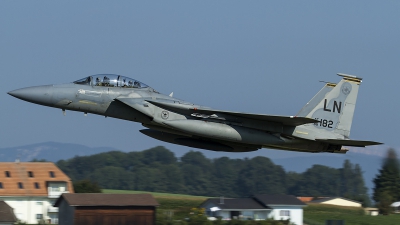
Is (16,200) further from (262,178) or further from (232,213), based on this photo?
(262,178)

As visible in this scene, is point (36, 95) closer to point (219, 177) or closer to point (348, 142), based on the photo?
point (348, 142)

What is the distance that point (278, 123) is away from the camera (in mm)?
19891

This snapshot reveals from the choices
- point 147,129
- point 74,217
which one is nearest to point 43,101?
point 147,129

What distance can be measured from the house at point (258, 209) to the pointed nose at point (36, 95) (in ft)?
105

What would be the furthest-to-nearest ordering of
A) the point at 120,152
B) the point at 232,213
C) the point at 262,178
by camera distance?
1. the point at 120,152
2. the point at 262,178
3. the point at 232,213

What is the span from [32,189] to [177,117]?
34813 millimetres

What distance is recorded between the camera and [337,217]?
53.1 metres

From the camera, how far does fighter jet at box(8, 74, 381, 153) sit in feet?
61.5

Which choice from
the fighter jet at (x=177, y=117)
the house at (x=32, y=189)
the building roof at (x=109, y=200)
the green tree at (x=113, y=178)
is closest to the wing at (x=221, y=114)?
the fighter jet at (x=177, y=117)

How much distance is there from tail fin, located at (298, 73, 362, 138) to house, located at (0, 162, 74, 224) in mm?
31710

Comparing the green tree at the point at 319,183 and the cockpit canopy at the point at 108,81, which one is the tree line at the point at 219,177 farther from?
the cockpit canopy at the point at 108,81

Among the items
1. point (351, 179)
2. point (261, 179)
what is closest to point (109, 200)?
point (261, 179)

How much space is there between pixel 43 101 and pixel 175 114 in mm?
4005

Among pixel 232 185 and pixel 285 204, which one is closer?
pixel 285 204
